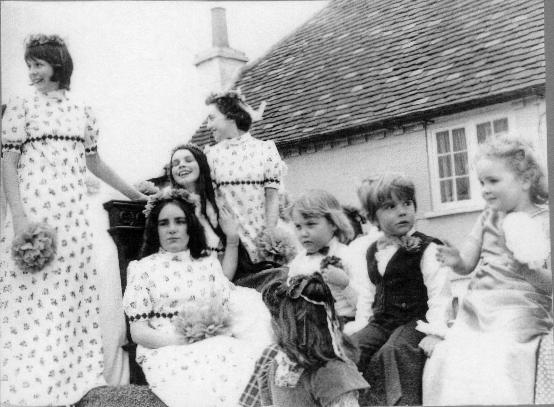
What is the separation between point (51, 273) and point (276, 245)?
0.99 metres

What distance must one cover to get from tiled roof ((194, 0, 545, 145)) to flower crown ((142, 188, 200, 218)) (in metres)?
0.27

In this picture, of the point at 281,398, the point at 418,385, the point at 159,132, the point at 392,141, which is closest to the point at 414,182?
the point at 392,141

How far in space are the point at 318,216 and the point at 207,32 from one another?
1.06 m

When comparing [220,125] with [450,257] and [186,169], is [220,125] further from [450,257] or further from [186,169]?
[450,257]

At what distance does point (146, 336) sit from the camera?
3182 mm

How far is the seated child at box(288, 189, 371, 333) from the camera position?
3014 mm

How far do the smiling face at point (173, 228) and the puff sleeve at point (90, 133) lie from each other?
1.48ft

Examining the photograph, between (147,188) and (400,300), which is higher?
(147,188)

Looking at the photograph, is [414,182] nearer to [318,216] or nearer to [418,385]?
[318,216]

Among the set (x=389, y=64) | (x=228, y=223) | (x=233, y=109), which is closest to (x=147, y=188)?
(x=228, y=223)

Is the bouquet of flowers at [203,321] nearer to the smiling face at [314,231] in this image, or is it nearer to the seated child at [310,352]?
the seated child at [310,352]

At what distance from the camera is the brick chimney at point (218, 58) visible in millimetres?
3432

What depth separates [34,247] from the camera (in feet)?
10.7

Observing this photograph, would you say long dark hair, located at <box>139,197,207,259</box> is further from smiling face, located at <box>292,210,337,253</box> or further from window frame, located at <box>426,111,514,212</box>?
window frame, located at <box>426,111,514,212</box>
